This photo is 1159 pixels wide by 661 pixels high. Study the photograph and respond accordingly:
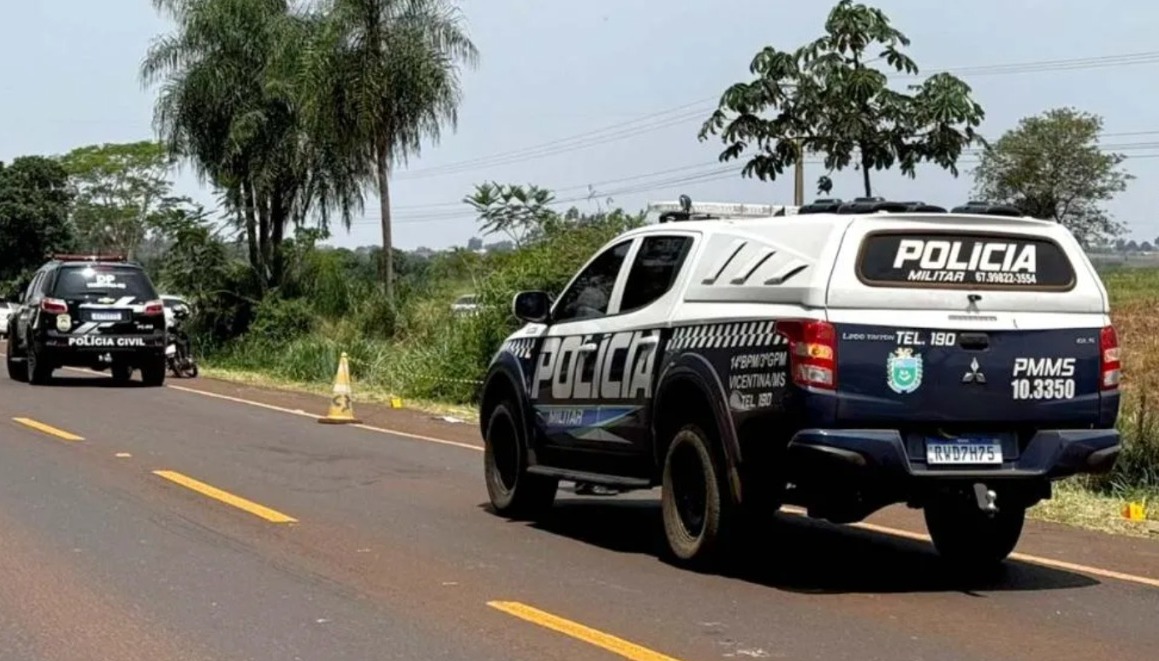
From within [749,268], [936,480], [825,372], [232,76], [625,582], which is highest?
[232,76]

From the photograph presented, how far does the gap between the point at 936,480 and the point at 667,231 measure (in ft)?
8.19

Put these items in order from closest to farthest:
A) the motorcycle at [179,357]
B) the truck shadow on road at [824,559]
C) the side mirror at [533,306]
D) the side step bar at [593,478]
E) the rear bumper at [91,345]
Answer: the truck shadow on road at [824,559] < the side step bar at [593,478] < the side mirror at [533,306] < the rear bumper at [91,345] < the motorcycle at [179,357]

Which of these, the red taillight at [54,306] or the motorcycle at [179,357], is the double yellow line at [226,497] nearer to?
the red taillight at [54,306]

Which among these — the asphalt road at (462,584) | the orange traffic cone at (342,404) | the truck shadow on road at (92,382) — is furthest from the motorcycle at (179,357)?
the asphalt road at (462,584)

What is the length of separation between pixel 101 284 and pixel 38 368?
167 cm

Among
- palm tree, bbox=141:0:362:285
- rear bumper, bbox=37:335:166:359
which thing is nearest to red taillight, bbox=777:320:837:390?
rear bumper, bbox=37:335:166:359

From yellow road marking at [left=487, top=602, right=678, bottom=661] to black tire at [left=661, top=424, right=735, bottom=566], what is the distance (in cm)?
126

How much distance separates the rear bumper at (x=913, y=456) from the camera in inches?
313

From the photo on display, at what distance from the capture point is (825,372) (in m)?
7.97

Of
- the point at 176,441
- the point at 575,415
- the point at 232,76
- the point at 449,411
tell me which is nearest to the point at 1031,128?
the point at 232,76

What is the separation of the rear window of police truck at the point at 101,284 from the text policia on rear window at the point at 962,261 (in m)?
19.2

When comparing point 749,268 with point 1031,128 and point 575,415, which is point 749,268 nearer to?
point 575,415

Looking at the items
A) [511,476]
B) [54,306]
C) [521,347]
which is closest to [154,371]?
[54,306]

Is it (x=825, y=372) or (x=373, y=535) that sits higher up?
(x=825, y=372)
